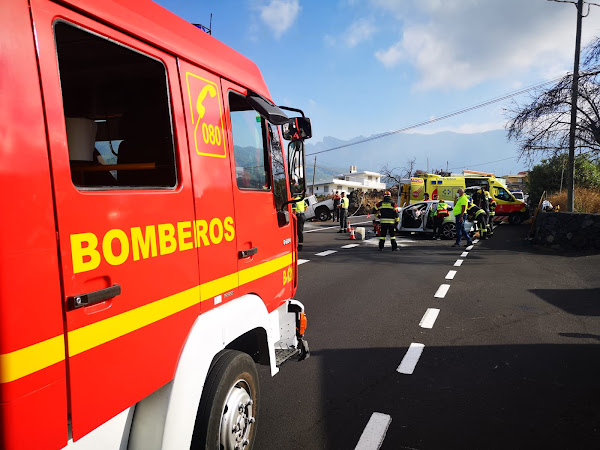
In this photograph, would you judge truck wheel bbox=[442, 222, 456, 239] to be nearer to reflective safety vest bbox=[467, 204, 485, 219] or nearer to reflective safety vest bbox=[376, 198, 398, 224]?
reflective safety vest bbox=[467, 204, 485, 219]

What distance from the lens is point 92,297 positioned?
61.6 inches

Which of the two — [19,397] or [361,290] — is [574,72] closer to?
[361,290]

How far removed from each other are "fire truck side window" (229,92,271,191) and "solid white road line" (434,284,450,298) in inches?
193

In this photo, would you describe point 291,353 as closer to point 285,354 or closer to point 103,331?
point 285,354

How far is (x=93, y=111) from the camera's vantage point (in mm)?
2232

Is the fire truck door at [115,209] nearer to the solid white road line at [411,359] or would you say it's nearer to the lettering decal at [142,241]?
the lettering decal at [142,241]

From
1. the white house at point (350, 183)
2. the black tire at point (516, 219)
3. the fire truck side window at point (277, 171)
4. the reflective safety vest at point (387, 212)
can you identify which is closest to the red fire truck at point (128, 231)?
the fire truck side window at point (277, 171)

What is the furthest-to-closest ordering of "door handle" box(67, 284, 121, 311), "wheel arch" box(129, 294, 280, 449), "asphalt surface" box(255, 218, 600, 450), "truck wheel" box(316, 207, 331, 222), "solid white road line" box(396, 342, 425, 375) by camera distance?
"truck wheel" box(316, 207, 331, 222), "solid white road line" box(396, 342, 425, 375), "asphalt surface" box(255, 218, 600, 450), "wheel arch" box(129, 294, 280, 449), "door handle" box(67, 284, 121, 311)

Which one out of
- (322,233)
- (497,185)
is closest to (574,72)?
(497,185)

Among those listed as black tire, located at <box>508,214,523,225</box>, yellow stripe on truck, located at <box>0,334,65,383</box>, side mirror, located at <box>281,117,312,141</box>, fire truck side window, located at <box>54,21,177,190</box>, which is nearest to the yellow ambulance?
black tire, located at <box>508,214,523,225</box>

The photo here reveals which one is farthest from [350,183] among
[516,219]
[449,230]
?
[449,230]

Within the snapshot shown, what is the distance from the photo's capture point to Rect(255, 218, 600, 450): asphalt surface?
303 cm

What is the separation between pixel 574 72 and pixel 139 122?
53.5 feet

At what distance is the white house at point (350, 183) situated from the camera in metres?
86.7
